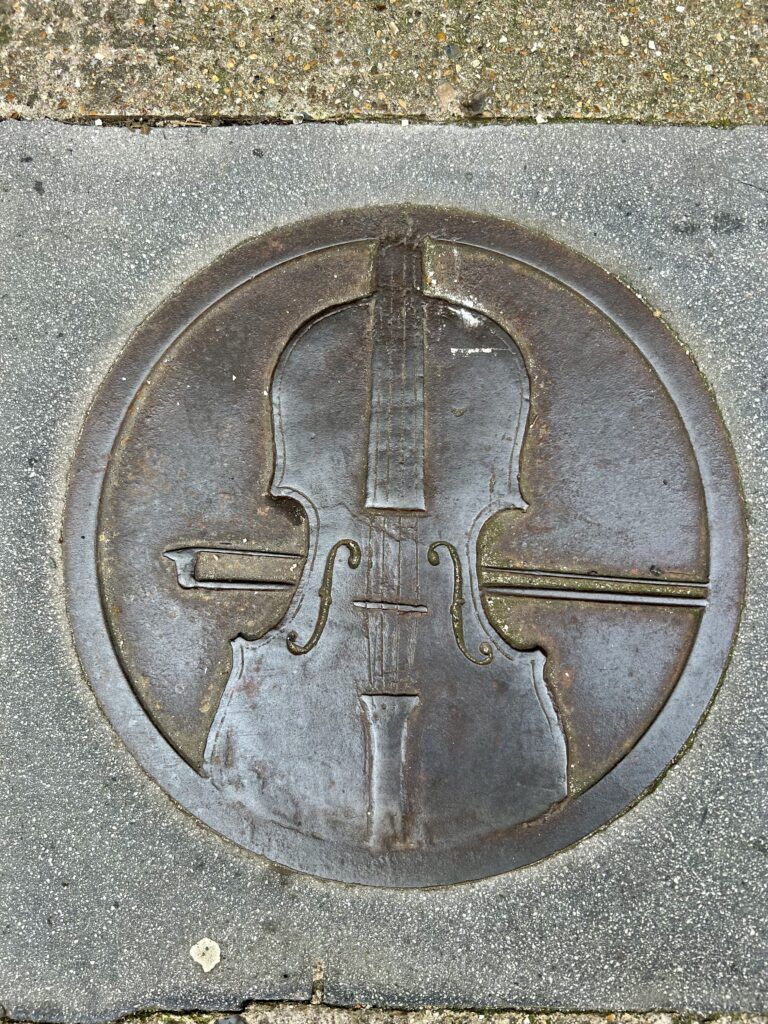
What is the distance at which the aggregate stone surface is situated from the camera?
1867 mm

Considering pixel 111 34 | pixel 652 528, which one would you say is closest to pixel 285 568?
pixel 652 528

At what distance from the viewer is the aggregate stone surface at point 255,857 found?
1867 millimetres

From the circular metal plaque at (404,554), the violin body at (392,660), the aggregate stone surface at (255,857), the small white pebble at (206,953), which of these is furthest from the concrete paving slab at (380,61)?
the small white pebble at (206,953)

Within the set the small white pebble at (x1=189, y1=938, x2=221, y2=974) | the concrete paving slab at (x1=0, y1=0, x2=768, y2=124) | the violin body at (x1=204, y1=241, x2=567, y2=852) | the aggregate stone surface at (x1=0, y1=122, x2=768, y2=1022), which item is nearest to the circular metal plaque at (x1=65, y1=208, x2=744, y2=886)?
the violin body at (x1=204, y1=241, x2=567, y2=852)

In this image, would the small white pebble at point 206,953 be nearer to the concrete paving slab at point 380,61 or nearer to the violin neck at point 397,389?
the violin neck at point 397,389

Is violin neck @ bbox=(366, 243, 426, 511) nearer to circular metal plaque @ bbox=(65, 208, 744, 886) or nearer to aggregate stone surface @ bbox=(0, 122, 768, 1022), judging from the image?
circular metal plaque @ bbox=(65, 208, 744, 886)

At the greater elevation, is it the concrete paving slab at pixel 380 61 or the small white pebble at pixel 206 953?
the concrete paving slab at pixel 380 61

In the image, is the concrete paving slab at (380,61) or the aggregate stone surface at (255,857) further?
the concrete paving slab at (380,61)

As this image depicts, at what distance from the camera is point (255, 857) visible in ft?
6.24

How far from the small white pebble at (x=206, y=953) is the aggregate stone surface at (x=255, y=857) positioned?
12 millimetres

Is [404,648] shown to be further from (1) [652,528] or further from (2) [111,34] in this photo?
(2) [111,34]

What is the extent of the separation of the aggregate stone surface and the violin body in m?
0.25

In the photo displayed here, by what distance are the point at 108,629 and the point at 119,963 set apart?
87 centimetres

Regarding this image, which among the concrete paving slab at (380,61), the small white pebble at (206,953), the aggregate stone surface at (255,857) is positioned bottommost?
the small white pebble at (206,953)
